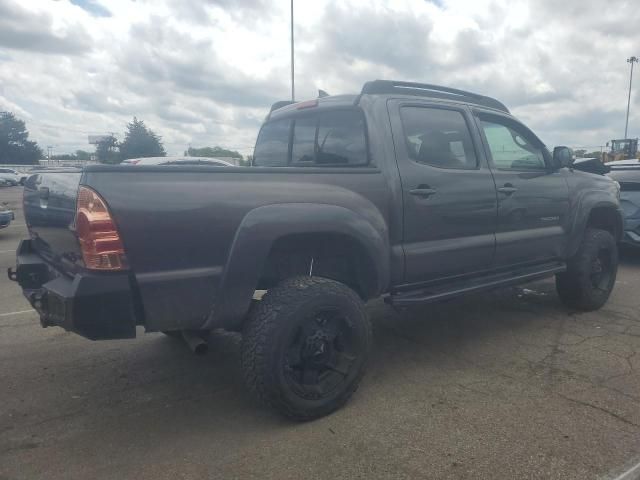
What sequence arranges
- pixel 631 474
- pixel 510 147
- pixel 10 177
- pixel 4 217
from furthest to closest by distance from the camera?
pixel 10 177 → pixel 4 217 → pixel 510 147 → pixel 631 474

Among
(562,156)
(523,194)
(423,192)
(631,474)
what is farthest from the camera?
(562,156)

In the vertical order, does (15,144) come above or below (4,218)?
above

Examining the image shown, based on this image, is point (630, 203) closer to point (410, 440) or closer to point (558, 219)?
point (558, 219)

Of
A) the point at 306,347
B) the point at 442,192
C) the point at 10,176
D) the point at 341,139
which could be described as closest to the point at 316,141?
the point at 341,139

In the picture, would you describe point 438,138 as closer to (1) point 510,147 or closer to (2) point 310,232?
(1) point 510,147

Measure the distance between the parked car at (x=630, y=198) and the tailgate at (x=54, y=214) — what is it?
672cm

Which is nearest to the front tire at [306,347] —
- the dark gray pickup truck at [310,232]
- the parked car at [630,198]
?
the dark gray pickup truck at [310,232]

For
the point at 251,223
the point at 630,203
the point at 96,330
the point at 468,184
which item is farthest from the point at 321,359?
the point at 630,203

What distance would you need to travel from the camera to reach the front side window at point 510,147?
13.5 feet

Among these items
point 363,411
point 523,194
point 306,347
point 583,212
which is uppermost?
point 523,194

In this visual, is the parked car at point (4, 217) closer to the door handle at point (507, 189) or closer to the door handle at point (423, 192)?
the door handle at point (423, 192)

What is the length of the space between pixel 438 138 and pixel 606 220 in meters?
2.53

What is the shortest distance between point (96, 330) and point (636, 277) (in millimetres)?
6685

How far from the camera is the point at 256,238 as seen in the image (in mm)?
2723
